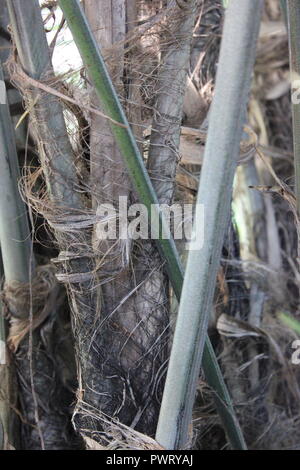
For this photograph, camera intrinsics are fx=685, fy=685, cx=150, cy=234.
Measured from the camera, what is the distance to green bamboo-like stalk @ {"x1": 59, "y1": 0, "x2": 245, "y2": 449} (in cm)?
61

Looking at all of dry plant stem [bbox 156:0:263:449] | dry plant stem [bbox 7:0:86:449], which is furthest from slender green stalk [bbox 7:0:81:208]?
dry plant stem [bbox 156:0:263:449]

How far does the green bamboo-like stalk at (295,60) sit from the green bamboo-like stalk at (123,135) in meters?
0.15

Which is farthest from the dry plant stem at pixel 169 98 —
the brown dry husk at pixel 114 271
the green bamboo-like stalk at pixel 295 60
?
the green bamboo-like stalk at pixel 295 60

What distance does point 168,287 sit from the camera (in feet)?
2.55

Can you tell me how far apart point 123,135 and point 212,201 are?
12 centimetres

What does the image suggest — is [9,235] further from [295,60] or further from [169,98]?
[295,60]

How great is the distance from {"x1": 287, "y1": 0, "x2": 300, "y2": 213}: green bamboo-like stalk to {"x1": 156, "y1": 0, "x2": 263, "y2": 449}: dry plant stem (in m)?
0.13

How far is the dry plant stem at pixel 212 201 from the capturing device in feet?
1.77

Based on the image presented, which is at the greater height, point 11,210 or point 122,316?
point 11,210

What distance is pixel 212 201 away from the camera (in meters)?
0.58

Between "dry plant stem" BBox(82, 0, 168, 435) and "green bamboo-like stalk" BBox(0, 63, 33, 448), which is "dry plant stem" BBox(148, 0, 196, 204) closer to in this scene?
"dry plant stem" BBox(82, 0, 168, 435)

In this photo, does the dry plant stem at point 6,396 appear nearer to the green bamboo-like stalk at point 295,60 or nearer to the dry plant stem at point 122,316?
the dry plant stem at point 122,316

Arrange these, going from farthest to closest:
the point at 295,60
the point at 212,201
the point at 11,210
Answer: the point at 11,210
the point at 295,60
the point at 212,201

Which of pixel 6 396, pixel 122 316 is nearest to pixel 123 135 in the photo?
pixel 122 316
